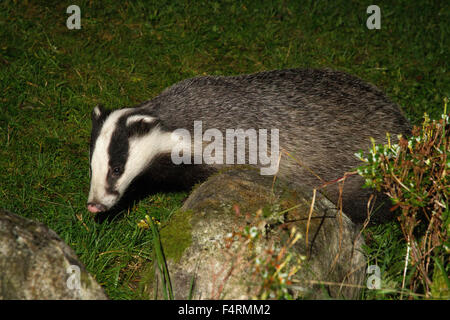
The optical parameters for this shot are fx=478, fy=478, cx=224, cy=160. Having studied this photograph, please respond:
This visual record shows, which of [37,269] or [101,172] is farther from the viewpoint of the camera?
[101,172]

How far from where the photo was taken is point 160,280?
9.76 ft

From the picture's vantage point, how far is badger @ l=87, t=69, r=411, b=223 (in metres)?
4.57

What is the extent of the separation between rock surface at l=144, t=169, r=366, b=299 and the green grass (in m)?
1.20

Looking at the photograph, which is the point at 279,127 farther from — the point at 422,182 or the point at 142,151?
the point at 422,182

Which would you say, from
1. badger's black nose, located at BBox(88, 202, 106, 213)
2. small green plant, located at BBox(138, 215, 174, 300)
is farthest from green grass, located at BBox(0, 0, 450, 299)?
small green plant, located at BBox(138, 215, 174, 300)

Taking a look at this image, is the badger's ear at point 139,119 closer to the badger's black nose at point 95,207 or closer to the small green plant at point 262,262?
the badger's black nose at point 95,207

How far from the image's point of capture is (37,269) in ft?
8.59

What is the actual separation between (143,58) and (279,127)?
2.88m

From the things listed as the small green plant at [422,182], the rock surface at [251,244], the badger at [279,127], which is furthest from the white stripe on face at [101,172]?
the small green plant at [422,182]

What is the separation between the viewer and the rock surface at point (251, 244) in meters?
2.79

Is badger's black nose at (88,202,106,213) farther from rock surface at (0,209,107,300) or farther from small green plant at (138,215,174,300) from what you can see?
rock surface at (0,209,107,300)

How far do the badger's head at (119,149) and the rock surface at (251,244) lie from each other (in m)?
1.02

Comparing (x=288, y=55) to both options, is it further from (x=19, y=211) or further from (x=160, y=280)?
(x=160, y=280)

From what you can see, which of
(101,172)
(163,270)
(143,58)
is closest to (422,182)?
(163,270)
